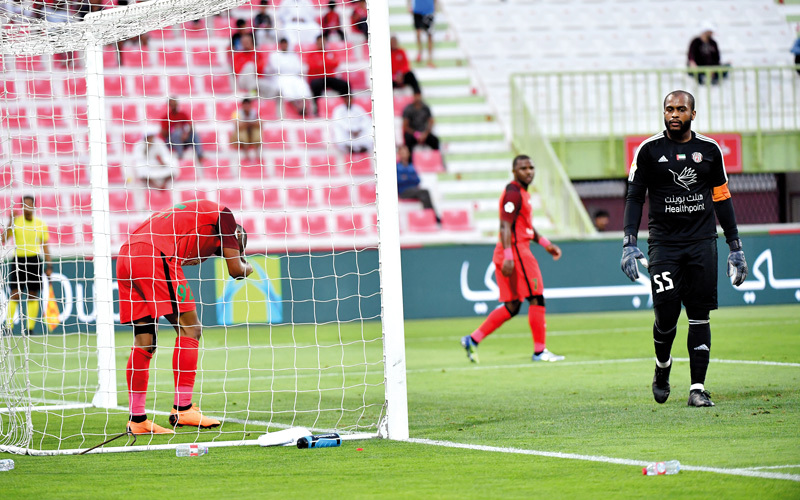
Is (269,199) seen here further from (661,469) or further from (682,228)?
(661,469)

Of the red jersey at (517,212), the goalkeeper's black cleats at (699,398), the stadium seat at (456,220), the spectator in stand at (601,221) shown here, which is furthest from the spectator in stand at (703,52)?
the goalkeeper's black cleats at (699,398)

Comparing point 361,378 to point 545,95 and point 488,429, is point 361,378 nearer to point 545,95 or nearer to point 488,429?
point 488,429

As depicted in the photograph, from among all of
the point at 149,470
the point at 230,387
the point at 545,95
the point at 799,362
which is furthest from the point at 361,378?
the point at 545,95

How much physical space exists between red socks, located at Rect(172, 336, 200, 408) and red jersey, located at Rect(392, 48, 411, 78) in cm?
1588

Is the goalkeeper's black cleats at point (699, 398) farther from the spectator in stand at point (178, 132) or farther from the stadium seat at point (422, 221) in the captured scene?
the spectator in stand at point (178, 132)

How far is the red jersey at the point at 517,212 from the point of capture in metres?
11.5

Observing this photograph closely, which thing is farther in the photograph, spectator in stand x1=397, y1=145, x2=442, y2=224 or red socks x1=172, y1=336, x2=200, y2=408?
spectator in stand x1=397, y1=145, x2=442, y2=224

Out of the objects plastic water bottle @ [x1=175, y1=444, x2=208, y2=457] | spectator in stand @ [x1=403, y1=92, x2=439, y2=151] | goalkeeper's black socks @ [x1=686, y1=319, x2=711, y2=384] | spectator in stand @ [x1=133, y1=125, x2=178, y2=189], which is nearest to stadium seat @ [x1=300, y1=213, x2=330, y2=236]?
spectator in stand @ [x1=403, y1=92, x2=439, y2=151]

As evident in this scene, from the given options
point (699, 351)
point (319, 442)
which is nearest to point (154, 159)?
point (699, 351)

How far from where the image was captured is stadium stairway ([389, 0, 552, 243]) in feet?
72.0

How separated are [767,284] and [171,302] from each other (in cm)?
1373

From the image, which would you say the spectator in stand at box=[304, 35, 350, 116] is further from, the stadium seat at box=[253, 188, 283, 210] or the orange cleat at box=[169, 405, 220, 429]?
the orange cleat at box=[169, 405, 220, 429]

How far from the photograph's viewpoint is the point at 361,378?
1050 cm

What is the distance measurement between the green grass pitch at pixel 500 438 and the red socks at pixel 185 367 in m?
0.27
